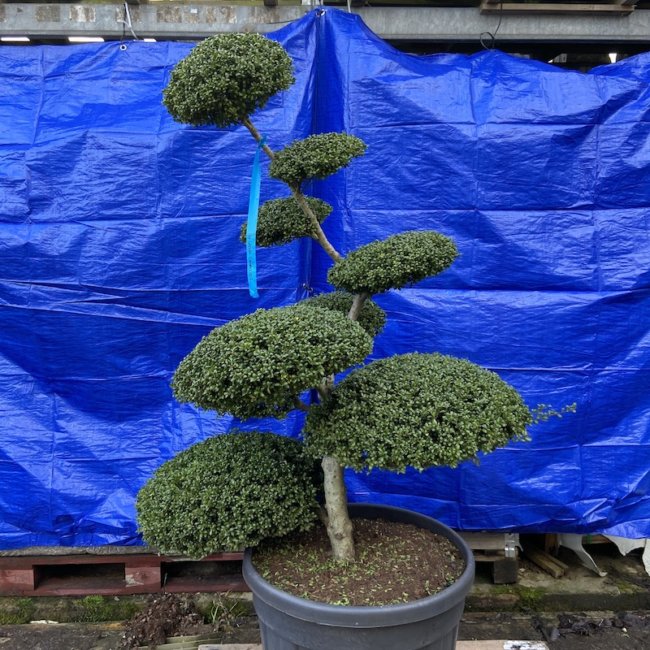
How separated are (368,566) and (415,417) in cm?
59

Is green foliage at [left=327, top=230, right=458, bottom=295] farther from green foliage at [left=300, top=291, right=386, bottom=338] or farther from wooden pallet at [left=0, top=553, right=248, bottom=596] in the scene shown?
wooden pallet at [left=0, top=553, right=248, bottom=596]

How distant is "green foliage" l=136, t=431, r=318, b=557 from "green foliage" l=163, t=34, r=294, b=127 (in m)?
1.05

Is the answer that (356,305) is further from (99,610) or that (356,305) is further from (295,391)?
(99,610)

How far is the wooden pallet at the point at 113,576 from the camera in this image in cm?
270

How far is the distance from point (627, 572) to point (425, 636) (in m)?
1.81

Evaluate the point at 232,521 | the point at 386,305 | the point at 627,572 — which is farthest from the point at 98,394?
the point at 627,572

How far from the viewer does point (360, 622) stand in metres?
1.54

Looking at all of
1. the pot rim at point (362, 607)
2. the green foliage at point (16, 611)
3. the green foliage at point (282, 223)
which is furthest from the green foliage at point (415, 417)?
the green foliage at point (16, 611)

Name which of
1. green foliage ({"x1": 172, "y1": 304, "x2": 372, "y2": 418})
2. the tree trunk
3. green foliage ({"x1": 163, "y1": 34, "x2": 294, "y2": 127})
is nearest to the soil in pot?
the tree trunk

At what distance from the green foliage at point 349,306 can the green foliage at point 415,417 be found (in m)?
0.30

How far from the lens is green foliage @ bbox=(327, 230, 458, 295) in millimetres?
1696

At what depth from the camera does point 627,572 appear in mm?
2896

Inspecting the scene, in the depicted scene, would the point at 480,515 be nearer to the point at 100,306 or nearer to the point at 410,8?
the point at 100,306

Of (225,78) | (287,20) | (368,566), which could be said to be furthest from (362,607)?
(287,20)
